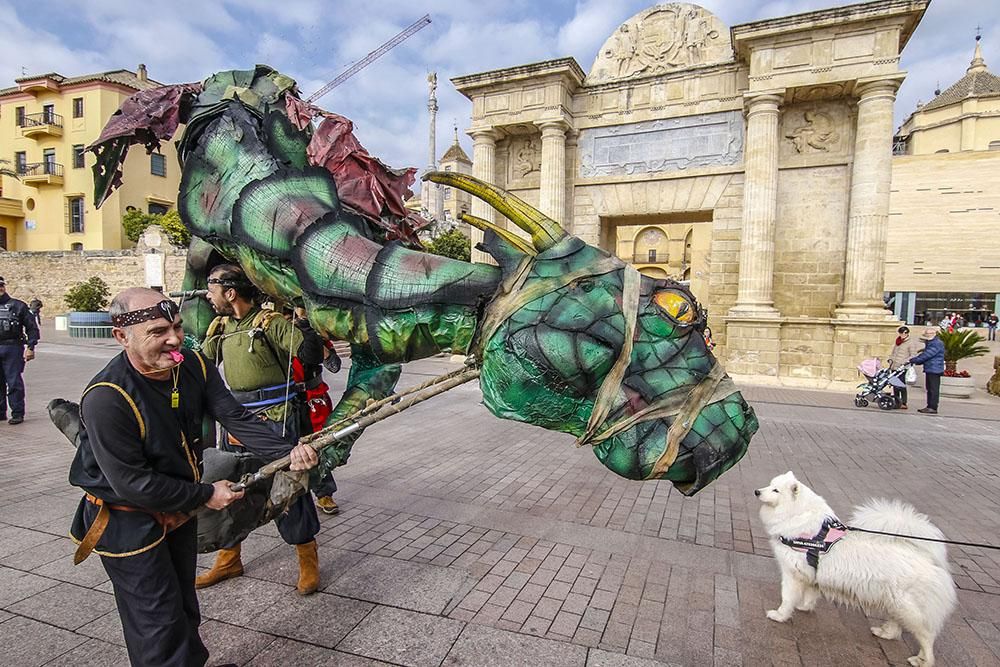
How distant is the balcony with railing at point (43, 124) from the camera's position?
3400 cm

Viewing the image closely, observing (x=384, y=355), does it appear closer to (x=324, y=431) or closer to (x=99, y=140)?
(x=324, y=431)

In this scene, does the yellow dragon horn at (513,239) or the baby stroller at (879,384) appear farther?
the baby stroller at (879,384)

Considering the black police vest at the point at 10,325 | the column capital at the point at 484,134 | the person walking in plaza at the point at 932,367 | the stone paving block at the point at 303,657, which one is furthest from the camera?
the column capital at the point at 484,134

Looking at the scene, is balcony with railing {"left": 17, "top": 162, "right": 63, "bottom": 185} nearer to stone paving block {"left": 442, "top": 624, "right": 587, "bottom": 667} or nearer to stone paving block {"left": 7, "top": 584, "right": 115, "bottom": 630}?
stone paving block {"left": 7, "top": 584, "right": 115, "bottom": 630}

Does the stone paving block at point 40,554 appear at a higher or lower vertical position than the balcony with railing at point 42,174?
lower

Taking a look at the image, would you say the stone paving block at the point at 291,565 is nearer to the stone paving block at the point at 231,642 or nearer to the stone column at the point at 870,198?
the stone paving block at the point at 231,642

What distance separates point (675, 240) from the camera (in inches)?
1905

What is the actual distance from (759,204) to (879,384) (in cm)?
476

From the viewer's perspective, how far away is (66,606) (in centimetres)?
303

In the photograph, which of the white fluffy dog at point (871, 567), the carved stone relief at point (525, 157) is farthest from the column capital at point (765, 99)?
the white fluffy dog at point (871, 567)

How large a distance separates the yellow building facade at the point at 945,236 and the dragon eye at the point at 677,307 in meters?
39.0

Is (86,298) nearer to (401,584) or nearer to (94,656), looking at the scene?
(94,656)

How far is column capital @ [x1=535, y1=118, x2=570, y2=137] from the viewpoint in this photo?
14486mm

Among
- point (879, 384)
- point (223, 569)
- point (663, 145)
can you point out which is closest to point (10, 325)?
point (223, 569)
